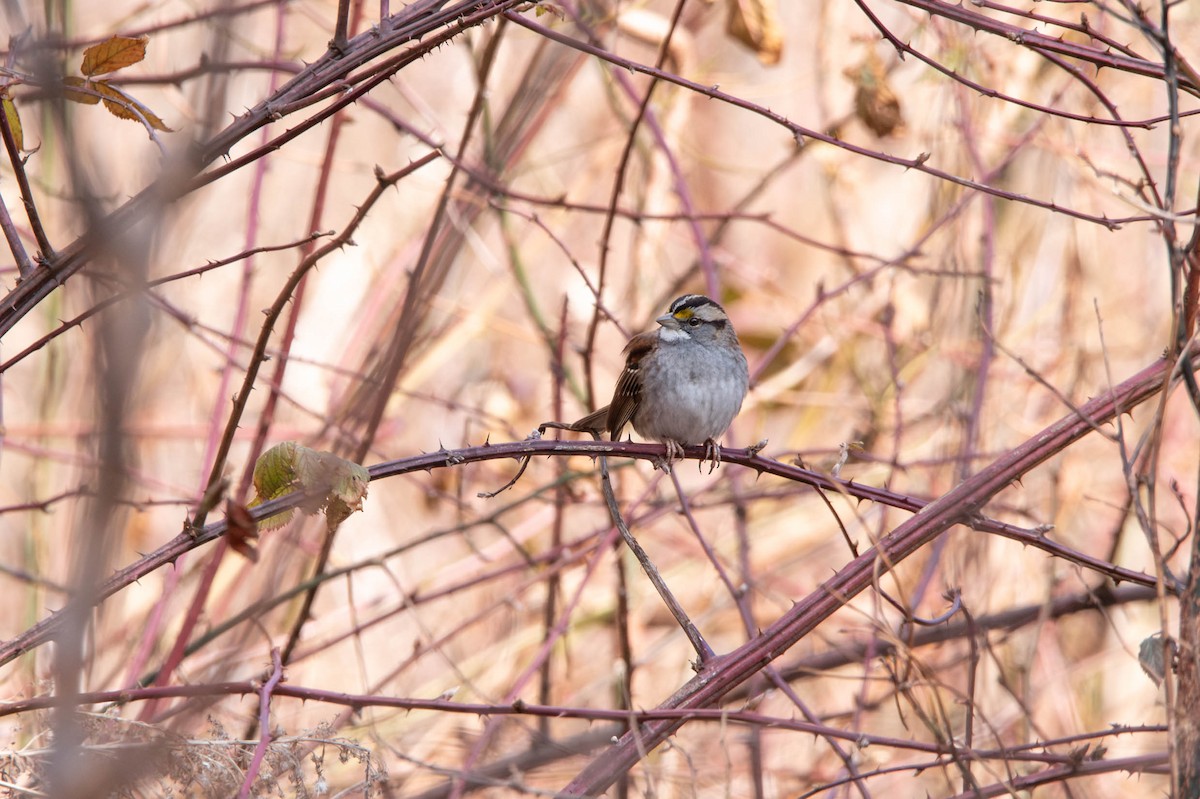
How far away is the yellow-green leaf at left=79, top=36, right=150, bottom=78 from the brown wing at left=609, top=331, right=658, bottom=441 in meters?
2.65

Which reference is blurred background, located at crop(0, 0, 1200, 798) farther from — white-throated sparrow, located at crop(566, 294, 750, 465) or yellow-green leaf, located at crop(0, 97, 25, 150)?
yellow-green leaf, located at crop(0, 97, 25, 150)

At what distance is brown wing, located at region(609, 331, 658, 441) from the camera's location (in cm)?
464

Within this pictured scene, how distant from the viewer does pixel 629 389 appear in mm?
4652

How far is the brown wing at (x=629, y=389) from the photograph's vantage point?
464 centimetres

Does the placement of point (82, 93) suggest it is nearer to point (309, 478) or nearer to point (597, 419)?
point (309, 478)

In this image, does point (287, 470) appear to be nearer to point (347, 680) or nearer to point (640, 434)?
point (640, 434)

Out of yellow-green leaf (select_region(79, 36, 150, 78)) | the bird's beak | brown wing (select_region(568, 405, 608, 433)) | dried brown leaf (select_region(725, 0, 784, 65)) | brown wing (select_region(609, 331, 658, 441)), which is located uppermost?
dried brown leaf (select_region(725, 0, 784, 65))

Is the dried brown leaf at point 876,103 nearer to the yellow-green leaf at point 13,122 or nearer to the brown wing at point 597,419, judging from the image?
the brown wing at point 597,419

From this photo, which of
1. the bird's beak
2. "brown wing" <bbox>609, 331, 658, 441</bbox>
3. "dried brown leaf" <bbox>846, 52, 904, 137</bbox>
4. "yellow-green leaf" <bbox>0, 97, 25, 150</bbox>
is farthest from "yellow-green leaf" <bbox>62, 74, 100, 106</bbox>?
"dried brown leaf" <bbox>846, 52, 904, 137</bbox>

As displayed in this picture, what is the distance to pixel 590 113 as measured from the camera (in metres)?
8.82

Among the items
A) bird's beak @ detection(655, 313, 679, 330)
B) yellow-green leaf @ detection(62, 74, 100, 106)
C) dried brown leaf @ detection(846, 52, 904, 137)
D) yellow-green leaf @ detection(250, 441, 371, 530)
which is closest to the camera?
yellow-green leaf @ detection(62, 74, 100, 106)

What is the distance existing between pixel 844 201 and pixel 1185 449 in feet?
9.56

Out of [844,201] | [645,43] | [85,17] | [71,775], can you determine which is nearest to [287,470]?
[71,775]

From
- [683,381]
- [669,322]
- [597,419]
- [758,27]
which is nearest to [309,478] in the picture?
[597,419]
